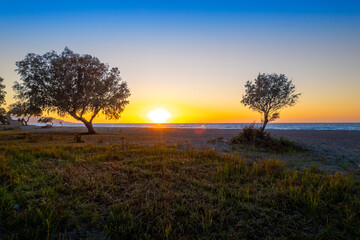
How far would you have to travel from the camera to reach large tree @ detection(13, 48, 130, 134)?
61.4 feet

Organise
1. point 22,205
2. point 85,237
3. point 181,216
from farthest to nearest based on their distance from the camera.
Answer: point 22,205
point 181,216
point 85,237

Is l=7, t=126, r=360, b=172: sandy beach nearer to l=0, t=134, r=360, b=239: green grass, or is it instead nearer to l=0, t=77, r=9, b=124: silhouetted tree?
l=0, t=134, r=360, b=239: green grass

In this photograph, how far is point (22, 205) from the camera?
3207 millimetres

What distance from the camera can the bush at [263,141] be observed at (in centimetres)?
1135

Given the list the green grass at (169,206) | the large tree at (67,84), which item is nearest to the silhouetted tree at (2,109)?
the large tree at (67,84)

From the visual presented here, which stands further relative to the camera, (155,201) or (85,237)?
(155,201)

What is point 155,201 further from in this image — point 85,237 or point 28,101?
point 28,101

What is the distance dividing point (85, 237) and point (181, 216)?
1.56 meters

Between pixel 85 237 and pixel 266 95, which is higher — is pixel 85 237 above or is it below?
below

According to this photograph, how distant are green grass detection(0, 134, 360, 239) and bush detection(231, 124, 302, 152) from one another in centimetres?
679

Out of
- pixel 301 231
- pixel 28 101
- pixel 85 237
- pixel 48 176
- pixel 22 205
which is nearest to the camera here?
pixel 85 237

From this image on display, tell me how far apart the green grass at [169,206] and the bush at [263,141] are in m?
6.79

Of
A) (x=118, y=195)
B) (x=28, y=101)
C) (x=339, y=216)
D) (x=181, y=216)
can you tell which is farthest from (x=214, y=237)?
(x=28, y=101)

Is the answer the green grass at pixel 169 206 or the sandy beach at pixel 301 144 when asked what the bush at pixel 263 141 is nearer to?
the sandy beach at pixel 301 144
